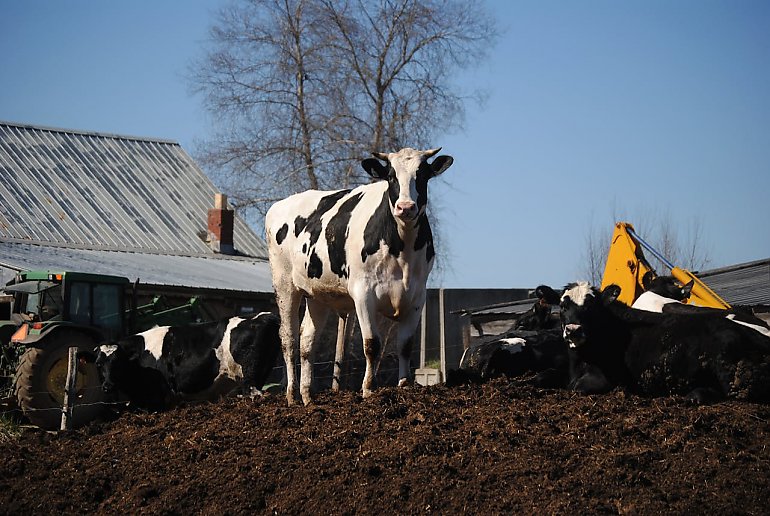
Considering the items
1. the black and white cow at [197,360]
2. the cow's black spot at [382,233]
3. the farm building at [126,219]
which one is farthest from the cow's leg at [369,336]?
the farm building at [126,219]

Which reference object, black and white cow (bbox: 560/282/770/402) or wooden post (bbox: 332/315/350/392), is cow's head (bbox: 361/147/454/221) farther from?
wooden post (bbox: 332/315/350/392)

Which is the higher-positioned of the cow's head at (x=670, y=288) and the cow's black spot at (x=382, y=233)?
the cow's black spot at (x=382, y=233)

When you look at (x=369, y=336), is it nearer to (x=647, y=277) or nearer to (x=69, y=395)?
(x=69, y=395)

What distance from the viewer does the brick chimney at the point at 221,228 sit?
30781 mm

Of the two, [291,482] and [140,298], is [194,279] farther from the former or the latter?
[291,482]

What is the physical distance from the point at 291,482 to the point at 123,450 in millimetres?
2590

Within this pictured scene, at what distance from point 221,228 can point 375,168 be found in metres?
20.9

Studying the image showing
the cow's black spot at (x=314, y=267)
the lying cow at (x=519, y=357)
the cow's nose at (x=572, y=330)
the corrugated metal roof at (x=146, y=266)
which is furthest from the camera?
the corrugated metal roof at (x=146, y=266)

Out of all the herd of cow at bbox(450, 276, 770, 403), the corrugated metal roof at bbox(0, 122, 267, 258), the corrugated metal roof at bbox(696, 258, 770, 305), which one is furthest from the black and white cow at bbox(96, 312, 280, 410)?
the corrugated metal roof at bbox(0, 122, 267, 258)

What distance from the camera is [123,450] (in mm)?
9867

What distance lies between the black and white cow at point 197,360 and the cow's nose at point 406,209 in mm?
5406

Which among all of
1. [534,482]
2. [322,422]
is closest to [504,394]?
[322,422]

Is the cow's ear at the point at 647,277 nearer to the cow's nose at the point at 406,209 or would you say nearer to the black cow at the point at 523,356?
the black cow at the point at 523,356

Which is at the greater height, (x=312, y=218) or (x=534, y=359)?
(x=312, y=218)
